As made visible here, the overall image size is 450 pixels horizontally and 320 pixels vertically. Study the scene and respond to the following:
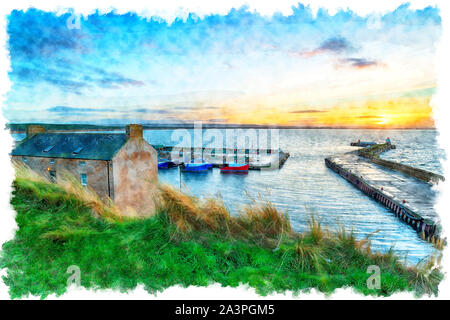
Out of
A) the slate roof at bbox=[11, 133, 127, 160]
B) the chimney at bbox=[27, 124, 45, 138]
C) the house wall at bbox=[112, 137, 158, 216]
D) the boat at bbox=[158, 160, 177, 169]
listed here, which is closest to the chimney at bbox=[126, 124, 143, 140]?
the house wall at bbox=[112, 137, 158, 216]

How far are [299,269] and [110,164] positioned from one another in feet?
33.5

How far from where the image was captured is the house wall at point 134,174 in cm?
1115

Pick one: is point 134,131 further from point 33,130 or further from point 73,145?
point 33,130

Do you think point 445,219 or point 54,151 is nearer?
point 445,219

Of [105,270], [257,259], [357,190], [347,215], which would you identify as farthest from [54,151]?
[357,190]

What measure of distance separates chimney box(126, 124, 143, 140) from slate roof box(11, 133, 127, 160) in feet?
1.01

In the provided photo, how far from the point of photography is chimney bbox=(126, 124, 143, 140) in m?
12.5

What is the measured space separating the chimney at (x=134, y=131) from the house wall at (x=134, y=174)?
0.50 feet

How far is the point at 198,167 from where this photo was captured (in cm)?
3697

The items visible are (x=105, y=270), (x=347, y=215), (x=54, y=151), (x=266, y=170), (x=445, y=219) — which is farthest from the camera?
(x=266, y=170)

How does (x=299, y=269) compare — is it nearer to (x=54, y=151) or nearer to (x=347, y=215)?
(x=54, y=151)

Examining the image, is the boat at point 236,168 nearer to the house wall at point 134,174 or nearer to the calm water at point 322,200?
the calm water at point 322,200

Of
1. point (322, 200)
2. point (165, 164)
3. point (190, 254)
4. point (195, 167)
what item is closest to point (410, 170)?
point (322, 200)

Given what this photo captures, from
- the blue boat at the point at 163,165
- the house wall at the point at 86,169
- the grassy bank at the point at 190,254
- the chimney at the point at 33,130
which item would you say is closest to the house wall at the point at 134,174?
the house wall at the point at 86,169
